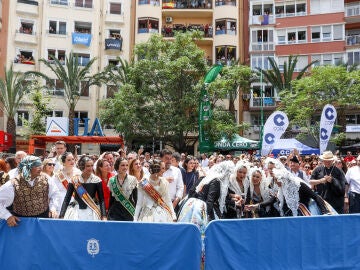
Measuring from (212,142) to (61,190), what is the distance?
68.1ft

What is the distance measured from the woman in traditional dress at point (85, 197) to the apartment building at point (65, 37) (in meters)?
33.6

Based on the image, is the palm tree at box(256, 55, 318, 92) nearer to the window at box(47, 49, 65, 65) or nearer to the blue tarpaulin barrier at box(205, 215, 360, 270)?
the window at box(47, 49, 65, 65)

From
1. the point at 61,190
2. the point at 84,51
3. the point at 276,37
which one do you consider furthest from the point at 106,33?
the point at 61,190

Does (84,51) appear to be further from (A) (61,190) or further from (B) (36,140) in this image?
(A) (61,190)

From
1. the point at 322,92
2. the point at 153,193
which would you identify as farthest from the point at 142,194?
the point at 322,92

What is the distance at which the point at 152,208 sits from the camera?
636 centimetres

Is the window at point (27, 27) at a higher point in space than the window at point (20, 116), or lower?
higher

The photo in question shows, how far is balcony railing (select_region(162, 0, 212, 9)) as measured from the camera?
4319 cm

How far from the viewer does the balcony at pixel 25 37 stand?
4009cm

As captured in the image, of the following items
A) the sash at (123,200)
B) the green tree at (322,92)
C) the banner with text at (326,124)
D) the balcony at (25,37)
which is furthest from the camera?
the balcony at (25,37)

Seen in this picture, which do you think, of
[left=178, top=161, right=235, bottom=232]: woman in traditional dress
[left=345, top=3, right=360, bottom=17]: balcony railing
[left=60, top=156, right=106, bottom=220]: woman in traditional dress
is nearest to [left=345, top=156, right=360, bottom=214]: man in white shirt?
[left=178, top=161, right=235, bottom=232]: woman in traditional dress

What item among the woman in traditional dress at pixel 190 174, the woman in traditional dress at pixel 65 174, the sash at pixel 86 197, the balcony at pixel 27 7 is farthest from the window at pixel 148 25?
the sash at pixel 86 197

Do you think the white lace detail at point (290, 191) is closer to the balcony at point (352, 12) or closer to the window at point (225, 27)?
the window at point (225, 27)

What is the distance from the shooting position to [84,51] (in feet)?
137
